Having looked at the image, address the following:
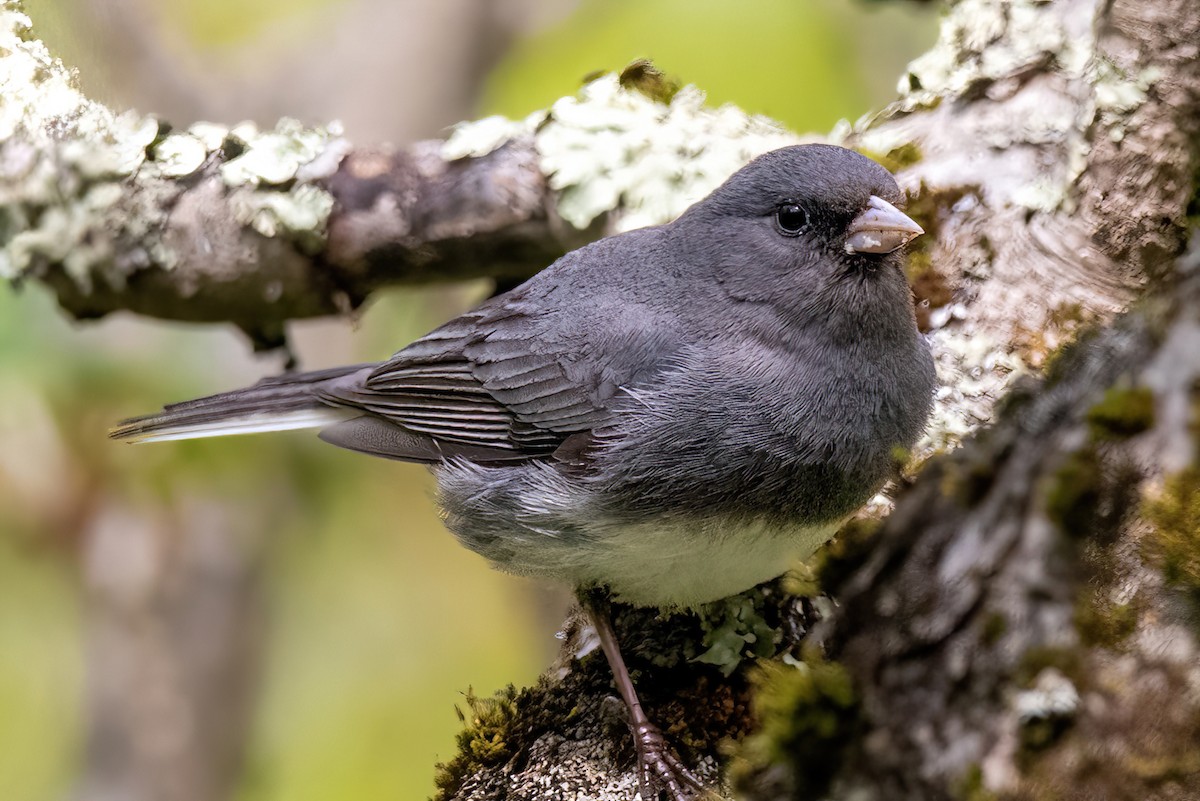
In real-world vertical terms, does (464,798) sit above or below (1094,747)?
above

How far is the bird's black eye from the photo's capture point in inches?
92.4

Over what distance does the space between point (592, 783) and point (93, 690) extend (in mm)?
3350

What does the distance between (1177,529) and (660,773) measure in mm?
1228

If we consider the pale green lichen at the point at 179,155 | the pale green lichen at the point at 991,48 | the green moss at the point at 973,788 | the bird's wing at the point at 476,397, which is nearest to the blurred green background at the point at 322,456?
the pale green lichen at the point at 179,155

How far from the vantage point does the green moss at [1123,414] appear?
0.99 m

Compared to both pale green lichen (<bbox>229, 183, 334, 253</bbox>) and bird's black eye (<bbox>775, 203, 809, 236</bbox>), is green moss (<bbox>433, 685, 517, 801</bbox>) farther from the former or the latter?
pale green lichen (<bbox>229, 183, 334, 253</bbox>)

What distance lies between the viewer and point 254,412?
9.66ft

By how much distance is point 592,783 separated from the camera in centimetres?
204

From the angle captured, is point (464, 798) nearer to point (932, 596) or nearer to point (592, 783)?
point (592, 783)

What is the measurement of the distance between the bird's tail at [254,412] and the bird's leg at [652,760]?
4.10 ft

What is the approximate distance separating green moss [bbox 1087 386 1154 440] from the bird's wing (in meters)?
1.43

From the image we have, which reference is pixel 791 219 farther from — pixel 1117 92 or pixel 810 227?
pixel 1117 92

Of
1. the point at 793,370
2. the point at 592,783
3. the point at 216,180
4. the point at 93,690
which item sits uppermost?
the point at 216,180

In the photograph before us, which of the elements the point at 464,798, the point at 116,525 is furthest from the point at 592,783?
the point at 116,525
